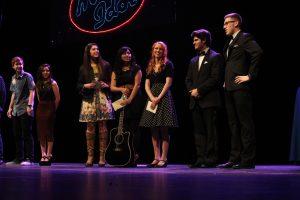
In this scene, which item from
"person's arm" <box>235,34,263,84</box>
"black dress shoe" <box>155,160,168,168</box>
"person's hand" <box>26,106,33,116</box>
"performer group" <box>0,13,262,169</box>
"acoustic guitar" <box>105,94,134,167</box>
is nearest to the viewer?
"person's arm" <box>235,34,263,84</box>

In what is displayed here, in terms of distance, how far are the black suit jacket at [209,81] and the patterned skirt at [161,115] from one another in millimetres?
312

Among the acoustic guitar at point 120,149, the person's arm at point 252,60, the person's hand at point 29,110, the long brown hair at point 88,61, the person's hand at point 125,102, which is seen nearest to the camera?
the person's arm at point 252,60

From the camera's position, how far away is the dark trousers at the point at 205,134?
506 centimetres

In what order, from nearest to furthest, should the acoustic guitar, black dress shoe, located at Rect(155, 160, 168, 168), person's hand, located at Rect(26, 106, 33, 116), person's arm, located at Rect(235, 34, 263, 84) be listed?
person's arm, located at Rect(235, 34, 263, 84), black dress shoe, located at Rect(155, 160, 168, 168), the acoustic guitar, person's hand, located at Rect(26, 106, 33, 116)

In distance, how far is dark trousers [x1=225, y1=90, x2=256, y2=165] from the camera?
4629 mm

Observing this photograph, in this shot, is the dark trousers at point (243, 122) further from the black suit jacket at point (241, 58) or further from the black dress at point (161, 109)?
the black dress at point (161, 109)

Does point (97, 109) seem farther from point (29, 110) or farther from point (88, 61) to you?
point (29, 110)

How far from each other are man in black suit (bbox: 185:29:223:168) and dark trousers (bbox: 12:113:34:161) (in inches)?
94.6

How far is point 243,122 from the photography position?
15.3 ft

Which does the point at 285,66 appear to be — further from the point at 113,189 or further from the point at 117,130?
the point at 113,189

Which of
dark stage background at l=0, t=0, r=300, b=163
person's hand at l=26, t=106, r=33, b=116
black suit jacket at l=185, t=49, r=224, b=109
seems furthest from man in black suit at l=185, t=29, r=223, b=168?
person's hand at l=26, t=106, r=33, b=116

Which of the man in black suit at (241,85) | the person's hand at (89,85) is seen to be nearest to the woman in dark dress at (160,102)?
the person's hand at (89,85)

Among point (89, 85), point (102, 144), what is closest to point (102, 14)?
point (89, 85)

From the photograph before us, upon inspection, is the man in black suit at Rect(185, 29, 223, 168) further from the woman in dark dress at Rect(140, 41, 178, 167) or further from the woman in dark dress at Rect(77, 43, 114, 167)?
the woman in dark dress at Rect(77, 43, 114, 167)
